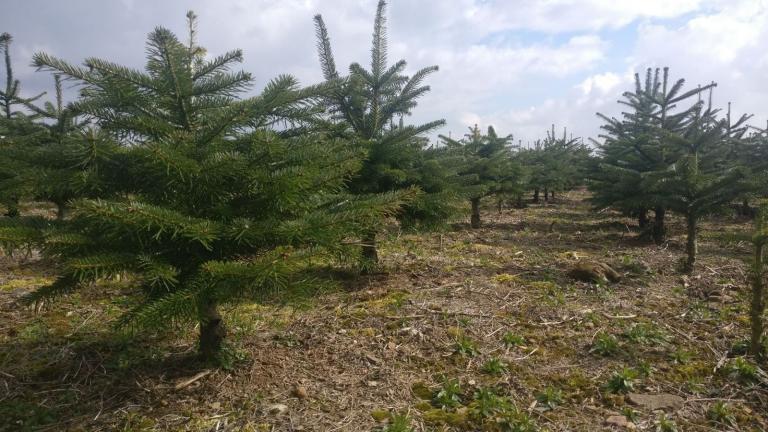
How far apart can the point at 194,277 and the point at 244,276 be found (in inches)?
18.2

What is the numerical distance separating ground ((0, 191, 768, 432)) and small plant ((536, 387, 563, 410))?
0.7 inches

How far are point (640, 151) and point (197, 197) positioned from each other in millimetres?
10368

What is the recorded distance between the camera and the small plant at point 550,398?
3330 mm

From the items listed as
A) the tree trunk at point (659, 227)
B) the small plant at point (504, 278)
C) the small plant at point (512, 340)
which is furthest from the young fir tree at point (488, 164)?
the small plant at point (512, 340)

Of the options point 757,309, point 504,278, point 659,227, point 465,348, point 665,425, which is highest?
point 659,227

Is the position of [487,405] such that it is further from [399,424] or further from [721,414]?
[721,414]

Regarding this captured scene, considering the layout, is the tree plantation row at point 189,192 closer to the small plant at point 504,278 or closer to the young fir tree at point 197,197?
the young fir tree at point 197,197

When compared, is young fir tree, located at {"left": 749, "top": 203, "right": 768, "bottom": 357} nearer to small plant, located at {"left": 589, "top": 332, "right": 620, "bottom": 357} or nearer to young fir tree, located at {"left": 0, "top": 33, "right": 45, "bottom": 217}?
small plant, located at {"left": 589, "top": 332, "right": 620, "bottom": 357}

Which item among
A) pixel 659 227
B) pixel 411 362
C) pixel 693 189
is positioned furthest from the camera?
pixel 659 227

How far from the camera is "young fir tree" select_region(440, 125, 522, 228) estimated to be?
12.0 meters

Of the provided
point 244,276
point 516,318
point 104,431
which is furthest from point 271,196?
point 516,318

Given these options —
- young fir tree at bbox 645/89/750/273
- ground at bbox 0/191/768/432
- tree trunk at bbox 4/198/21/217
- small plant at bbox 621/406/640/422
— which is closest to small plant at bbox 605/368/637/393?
ground at bbox 0/191/768/432

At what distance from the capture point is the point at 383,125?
22.5ft

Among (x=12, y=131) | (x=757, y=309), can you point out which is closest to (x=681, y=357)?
(x=757, y=309)
